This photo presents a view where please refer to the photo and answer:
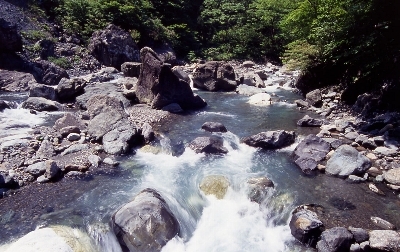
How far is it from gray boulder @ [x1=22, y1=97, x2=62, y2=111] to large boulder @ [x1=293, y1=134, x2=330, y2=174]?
11.6 m

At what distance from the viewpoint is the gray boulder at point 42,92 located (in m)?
17.3

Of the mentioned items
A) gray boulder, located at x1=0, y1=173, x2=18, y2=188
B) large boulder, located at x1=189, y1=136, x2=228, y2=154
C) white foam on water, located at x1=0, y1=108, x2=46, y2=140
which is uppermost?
large boulder, located at x1=189, y1=136, x2=228, y2=154

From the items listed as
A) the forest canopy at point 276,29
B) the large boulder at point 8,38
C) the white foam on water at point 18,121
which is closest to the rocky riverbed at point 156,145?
the large boulder at point 8,38

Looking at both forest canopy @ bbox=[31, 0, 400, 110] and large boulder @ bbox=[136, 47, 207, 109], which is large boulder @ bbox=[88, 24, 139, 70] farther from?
large boulder @ bbox=[136, 47, 207, 109]

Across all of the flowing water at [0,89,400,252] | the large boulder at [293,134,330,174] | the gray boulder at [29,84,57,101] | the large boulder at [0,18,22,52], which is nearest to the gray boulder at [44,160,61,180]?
the flowing water at [0,89,400,252]

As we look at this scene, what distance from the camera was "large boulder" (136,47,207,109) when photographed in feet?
56.7

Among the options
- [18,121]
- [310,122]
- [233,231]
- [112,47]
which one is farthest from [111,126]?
[112,47]

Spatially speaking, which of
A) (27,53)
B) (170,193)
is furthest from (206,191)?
(27,53)

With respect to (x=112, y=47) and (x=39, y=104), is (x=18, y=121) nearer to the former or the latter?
(x=39, y=104)

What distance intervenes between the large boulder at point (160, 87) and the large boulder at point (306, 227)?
10.3 meters

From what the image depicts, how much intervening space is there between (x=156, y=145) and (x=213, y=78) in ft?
34.6

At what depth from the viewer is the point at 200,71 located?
2277 cm

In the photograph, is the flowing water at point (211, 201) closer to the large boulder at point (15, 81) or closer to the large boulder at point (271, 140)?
the large boulder at point (271, 140)

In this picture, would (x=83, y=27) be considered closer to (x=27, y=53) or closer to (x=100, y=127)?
(x=27, y=53)
